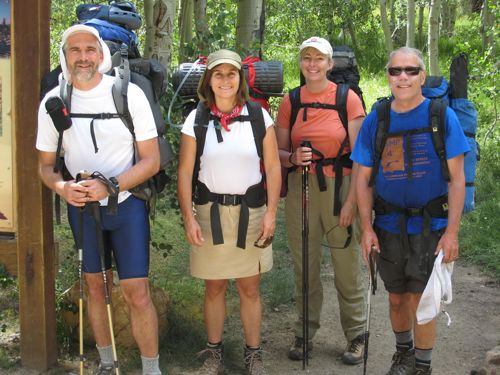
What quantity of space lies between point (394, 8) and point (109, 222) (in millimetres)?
24643

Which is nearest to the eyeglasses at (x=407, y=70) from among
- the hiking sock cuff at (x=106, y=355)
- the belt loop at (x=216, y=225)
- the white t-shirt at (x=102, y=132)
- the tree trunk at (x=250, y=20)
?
the belt loop at (x=216, y=225)

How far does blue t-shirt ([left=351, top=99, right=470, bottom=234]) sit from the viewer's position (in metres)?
4.11

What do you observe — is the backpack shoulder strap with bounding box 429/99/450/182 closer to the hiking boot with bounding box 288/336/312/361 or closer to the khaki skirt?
the khaki skirt

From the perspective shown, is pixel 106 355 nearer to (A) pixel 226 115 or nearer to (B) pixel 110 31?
(A) pixel 226 115

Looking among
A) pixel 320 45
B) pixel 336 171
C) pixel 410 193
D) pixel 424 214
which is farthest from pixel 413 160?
pixel 320 45

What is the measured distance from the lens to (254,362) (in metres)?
4.73

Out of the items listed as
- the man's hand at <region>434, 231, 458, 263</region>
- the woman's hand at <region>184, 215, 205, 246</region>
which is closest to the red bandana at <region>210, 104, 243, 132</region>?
the woman's hand at <region>184, 215, 205, 246</region>

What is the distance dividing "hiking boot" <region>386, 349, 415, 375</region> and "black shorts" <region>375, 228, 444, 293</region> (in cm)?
51

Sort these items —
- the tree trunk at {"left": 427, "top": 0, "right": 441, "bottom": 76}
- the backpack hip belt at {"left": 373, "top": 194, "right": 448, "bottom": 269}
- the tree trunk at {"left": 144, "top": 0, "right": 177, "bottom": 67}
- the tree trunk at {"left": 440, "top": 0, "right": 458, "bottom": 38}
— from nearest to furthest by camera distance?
1. the backpack hip belt at {"left": 373, "top": 194, "right": 448, "bottom": 269}
2. the tree trunk at {"left": 144, "top": 0, "right": 177, "bottom": 67}
3. the tree trunk at {"left": 427, "top": 0, "right": 441, "bottom": 76}
4. the tree trunk at {"left": 440, "top": 0, "right": 458, "bottom": 38}

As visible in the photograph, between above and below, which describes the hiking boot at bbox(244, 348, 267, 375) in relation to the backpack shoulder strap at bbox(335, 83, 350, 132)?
below

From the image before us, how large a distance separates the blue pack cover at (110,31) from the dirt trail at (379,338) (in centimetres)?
230

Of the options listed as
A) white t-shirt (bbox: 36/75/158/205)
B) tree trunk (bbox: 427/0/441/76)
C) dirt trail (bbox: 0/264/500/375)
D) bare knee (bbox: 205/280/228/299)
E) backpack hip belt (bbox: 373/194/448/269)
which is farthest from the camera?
tree trunk (bbox: 427/0/441/76)

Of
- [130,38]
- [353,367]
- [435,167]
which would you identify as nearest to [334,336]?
[353,367]

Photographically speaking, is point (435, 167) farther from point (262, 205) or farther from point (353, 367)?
point (353, 367)
